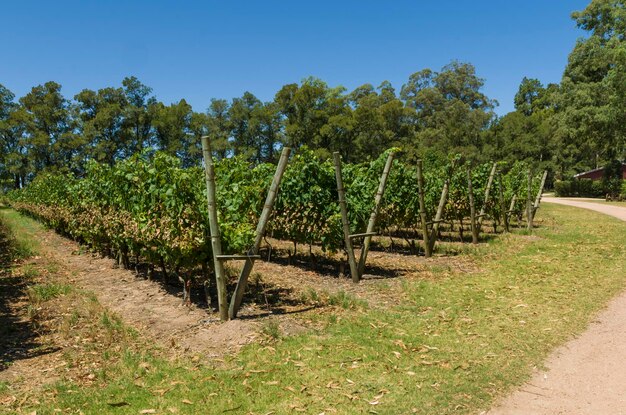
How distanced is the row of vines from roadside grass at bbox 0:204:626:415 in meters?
1.84

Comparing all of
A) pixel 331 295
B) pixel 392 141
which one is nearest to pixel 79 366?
pixel 331 295

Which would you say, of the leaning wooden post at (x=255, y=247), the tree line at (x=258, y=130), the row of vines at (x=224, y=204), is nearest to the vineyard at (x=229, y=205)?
the row of vines at (x=224, y=204)

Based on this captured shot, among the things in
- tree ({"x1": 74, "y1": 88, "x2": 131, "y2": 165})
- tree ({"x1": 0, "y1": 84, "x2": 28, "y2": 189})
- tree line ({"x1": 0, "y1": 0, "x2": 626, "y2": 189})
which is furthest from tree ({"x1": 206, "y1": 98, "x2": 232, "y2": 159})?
tree ({"x1": 0, "y1": 84, "x2": 28, "y2": 189})

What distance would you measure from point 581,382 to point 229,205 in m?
5.04

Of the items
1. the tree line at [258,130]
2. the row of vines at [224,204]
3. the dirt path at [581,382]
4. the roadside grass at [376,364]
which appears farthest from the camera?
the tree line at [258,130]

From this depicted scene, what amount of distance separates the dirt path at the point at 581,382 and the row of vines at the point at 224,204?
13.0 ft

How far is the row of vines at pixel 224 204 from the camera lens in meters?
6.71

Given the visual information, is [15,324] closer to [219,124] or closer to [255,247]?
[255,247]

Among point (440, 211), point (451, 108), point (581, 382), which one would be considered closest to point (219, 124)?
point (451, 108)

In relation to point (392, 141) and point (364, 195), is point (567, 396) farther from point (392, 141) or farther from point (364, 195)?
point (392, 141)

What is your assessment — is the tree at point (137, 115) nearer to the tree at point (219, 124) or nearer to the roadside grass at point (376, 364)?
the tree at point (219, 124)

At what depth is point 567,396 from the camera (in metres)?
4.00

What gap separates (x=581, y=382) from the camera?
14.0ft

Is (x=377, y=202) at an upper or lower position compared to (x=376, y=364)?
upper
